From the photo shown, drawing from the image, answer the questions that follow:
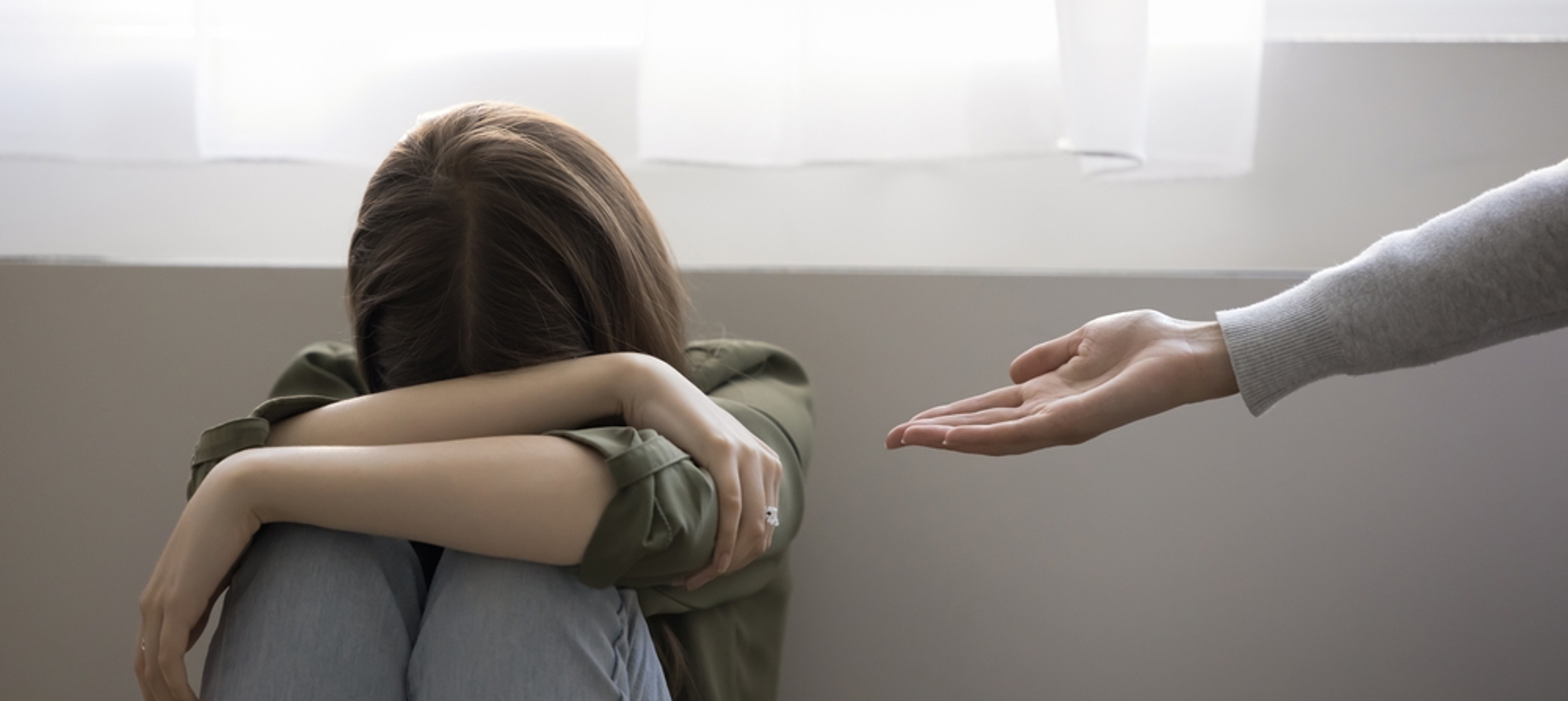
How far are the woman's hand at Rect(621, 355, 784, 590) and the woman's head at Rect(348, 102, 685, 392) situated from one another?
0.08m

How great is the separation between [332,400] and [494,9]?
0.47 meters

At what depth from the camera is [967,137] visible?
0.99 m

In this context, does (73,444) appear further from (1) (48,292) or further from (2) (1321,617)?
(2) (1321,617)

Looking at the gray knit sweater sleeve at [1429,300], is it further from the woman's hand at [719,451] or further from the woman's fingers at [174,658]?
the woman's fingers at [174,658]

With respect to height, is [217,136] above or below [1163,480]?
above

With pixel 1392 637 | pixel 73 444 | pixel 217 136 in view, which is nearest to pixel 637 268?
pixel 217 136

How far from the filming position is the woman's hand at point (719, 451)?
678 millimetres

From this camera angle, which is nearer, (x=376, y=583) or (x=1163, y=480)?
(x=376, y=583)

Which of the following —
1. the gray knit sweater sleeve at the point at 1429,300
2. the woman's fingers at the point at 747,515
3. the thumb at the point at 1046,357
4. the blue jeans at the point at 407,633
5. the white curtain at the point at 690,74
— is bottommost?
the blue jeans at the point at 407,633

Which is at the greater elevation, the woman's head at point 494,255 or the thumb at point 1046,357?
the woman's head at point 494,255

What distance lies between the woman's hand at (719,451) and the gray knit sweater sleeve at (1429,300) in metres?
0.32

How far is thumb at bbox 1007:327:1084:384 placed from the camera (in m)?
0.74

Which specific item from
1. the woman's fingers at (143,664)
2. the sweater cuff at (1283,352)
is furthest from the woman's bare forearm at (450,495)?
the sweater cuff at (1283,352)

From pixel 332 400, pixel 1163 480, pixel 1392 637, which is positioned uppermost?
pixel 332 400
